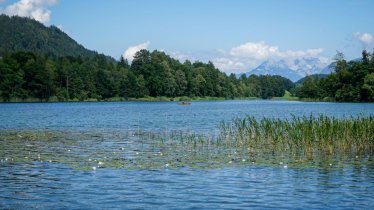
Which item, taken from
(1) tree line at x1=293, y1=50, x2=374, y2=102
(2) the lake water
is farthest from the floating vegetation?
(1) tree line at x1=293, y1=50, x2=374, y2=102

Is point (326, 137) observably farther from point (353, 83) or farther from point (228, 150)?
point (353, 83)

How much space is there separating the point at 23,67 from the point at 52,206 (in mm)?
165229

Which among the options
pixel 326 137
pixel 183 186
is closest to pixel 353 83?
pixel 326 137

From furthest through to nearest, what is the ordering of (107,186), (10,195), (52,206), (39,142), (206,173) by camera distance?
(39,142) < (206,173) < (107,186) < (10,195) < (52,206)

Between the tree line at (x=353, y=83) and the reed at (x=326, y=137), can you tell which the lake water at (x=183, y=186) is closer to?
the reed at (x=326, y=137)

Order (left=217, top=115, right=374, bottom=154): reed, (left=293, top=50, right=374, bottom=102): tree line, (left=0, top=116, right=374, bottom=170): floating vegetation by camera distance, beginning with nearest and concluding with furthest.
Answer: (left=0, top=116, right=374, bottom=170): floating vegetation → (left=217, top=115, right=374, bottom=154): reed → (left=293, top=50, right=374, bottom=102): tree line

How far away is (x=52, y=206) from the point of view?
709 inches

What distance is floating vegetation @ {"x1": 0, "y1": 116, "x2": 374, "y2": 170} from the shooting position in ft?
93.5

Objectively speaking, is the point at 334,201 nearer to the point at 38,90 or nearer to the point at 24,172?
the point at 24,172

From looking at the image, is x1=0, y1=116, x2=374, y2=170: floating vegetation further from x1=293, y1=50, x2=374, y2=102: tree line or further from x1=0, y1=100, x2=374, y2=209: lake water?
x1=293, y1=50, x2=374, y2=102: tree line

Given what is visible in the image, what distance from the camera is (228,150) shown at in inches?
1351

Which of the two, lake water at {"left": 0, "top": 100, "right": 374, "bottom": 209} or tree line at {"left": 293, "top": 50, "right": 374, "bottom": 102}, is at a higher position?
tree line at {"left": 293, "top": 50, "right": 374, "bottom": 102}

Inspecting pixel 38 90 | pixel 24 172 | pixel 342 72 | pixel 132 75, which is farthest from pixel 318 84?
pixel 24 172

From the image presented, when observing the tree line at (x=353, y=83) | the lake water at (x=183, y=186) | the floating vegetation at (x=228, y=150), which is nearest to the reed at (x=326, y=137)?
the floating vegetation at (x=228, y=150)
